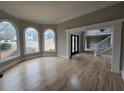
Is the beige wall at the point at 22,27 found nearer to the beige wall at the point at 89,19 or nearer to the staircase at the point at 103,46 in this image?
the beige wall at the point at 89,19

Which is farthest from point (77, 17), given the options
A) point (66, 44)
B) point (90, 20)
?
point (66, 44)

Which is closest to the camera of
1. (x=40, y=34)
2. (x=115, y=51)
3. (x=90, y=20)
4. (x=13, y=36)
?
(x=115, y=51)

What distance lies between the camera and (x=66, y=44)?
6332 mm

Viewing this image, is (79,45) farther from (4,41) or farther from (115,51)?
(4,41)

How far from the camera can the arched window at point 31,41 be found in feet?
20.5

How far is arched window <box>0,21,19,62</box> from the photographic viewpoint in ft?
14.0

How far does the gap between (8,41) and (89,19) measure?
4.67 meters

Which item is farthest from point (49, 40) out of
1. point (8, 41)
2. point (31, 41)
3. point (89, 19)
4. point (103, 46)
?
point (103, 46)

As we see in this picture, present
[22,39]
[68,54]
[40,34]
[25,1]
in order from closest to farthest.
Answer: [25,1] → [22,39] → [68,54] → [40,34]

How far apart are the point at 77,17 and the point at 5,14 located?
3.99 meters

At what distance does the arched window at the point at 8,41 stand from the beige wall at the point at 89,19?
3252 millimetres

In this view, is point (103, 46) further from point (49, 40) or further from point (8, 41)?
point (8, 41)

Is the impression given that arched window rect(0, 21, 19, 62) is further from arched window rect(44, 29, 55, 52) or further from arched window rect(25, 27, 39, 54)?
arched window rect(44, 29, 55, 52)

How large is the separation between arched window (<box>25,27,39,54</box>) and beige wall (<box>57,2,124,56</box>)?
1.85 m
